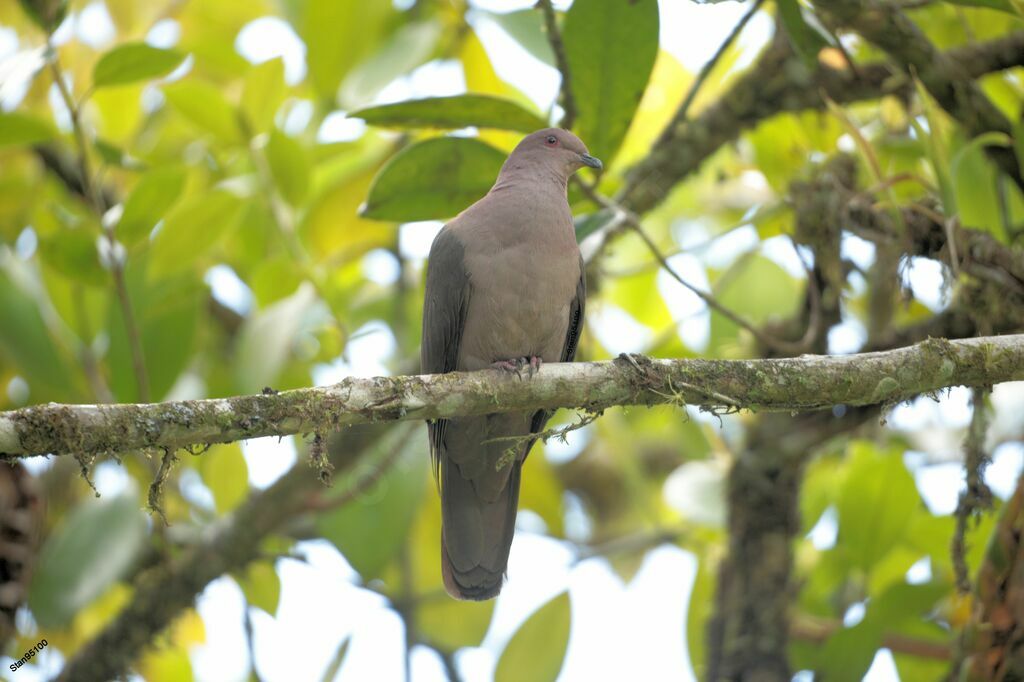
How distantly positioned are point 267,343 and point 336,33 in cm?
166

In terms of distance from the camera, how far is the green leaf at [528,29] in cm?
441

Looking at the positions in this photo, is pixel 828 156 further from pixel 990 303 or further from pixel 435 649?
pixel 435 649

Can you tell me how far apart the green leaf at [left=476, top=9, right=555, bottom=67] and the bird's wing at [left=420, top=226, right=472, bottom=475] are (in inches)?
33.4

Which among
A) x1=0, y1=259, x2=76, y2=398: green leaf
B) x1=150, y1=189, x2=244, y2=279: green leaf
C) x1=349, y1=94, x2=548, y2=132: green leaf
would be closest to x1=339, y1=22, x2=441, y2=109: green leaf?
x1=150, y1=189, x2=244, y2=279: green leaf

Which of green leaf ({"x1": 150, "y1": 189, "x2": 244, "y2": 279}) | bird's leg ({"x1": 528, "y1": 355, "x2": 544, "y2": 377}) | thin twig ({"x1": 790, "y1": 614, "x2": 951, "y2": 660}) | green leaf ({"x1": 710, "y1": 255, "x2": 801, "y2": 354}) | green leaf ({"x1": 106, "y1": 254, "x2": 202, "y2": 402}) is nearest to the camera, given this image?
bird's leg ({"x1": 528, "y1": 355, "x2": 544, "y2": 377})

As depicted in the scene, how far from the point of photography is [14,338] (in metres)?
4.82

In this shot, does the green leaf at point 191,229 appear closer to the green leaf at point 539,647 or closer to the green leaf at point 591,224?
the green leaf at point 591,224

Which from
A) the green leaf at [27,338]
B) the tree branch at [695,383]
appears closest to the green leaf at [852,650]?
the tree branch at [695,383]

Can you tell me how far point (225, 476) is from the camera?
5.06m

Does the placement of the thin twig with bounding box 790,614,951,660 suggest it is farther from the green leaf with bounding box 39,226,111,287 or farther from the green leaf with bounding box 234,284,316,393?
the green leaf with bounding box 39,226,111,287

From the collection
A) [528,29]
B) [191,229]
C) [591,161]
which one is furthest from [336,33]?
[591,161]

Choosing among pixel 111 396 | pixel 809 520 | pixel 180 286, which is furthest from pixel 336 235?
pixel 809 520

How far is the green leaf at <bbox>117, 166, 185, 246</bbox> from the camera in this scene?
14.1 ft

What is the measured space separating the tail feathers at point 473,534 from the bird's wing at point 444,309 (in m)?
0.17
